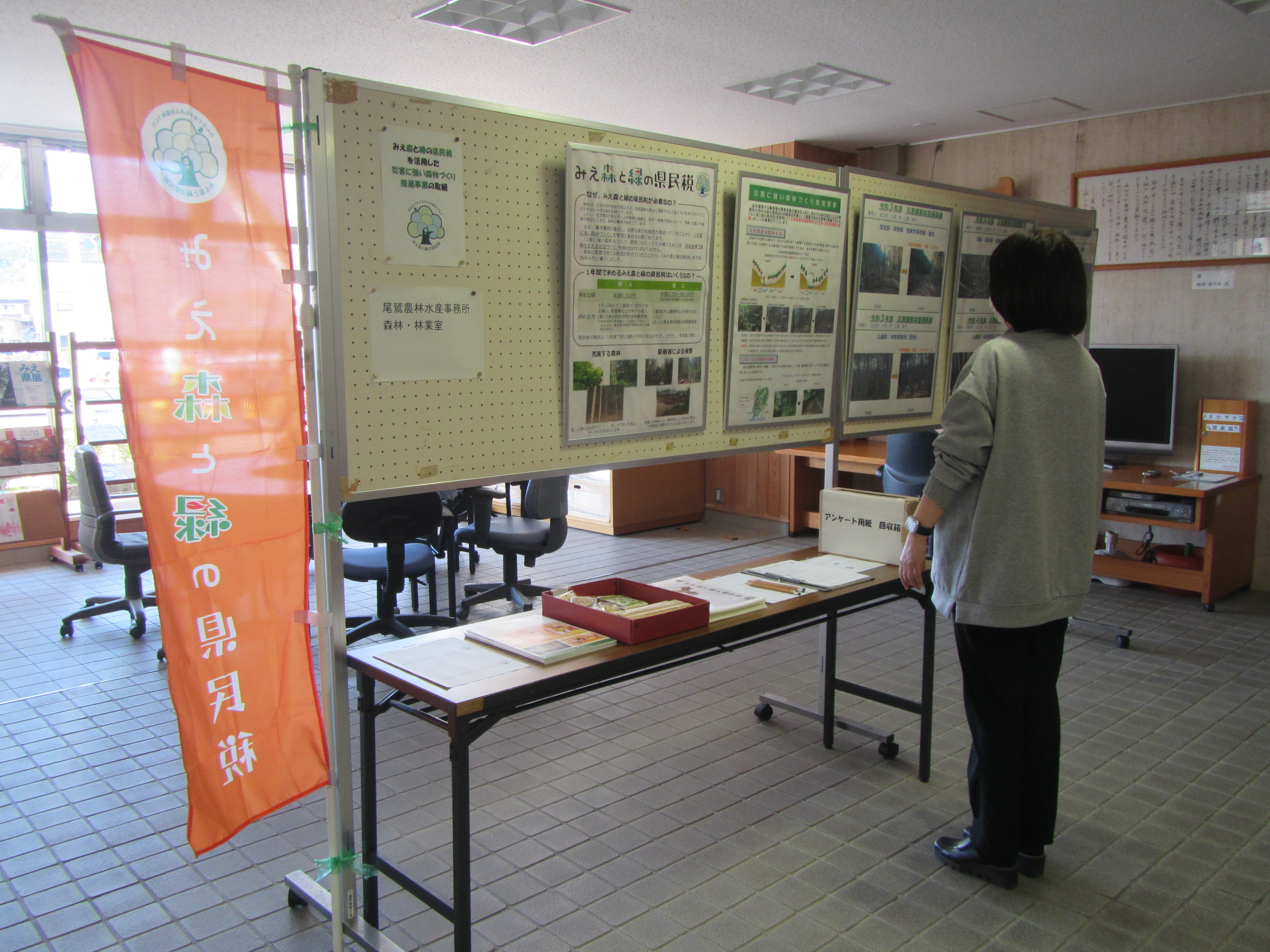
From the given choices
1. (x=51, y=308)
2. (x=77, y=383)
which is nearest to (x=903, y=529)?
(x=77, y=383)

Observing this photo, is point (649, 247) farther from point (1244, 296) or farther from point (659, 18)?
point (1244, 296)

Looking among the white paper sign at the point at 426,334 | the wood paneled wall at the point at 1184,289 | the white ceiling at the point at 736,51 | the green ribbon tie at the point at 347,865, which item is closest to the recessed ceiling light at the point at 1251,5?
the white ceiling at the point at 736,51

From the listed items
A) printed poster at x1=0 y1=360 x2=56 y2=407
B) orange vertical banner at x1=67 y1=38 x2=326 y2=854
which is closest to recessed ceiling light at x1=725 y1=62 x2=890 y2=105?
orange vertical banner at x1=67 y1=38 x2=326 y2=854

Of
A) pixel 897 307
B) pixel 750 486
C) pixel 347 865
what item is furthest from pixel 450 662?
pixel 750 486

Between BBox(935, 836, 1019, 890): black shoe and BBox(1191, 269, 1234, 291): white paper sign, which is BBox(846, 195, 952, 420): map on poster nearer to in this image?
BBox(935, 836, 1019, 890): black shoe

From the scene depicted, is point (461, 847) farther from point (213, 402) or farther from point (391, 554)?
point (391, 554)

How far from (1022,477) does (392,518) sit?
7.99 feet

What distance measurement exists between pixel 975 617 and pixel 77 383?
19.1ft

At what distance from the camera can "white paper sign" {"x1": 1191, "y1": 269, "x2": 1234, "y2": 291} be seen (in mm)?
5094

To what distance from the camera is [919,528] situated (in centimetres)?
224

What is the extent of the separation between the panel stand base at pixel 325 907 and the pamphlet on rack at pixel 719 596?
101cm

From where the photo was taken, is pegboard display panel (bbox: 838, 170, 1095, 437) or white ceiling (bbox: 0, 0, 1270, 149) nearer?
pegboard display panel (bbox: 838, 170, 1095, 437)


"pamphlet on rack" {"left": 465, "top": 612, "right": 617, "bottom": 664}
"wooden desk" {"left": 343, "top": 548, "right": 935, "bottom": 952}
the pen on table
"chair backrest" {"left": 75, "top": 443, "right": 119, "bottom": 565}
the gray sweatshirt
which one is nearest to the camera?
"wooden desk" {"left": 343, "top": 548, "right": 935, "bottom": 952}

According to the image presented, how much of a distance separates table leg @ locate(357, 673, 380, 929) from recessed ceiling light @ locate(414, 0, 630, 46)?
9.18 ft
